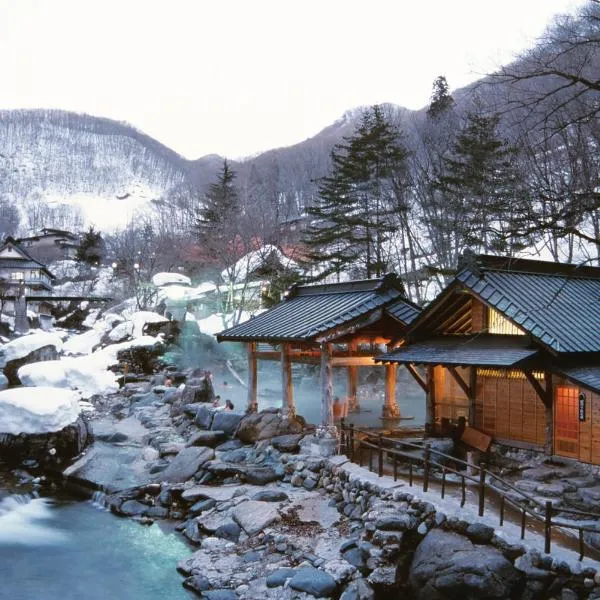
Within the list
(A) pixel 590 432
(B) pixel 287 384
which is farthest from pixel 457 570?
(B) pixel 287 384

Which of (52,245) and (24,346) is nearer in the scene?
(24,346)

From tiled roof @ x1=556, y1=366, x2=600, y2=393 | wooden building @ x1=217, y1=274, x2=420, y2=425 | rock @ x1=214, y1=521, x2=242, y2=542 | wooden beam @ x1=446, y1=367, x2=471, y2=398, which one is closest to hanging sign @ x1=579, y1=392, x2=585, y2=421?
tiled roof @ x1=556, y1=366, x2=600, y2=393

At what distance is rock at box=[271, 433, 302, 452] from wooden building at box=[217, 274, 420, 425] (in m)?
1.08

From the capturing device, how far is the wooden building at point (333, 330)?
15.6 metres

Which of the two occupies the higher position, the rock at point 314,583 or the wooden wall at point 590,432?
the wooden wall at point 590,432

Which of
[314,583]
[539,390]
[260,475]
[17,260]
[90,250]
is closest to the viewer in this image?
[314,583]

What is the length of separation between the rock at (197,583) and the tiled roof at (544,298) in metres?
9.30

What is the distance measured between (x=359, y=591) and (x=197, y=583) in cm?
323

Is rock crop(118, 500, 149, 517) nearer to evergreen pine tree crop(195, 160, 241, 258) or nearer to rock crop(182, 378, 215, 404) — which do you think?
rock crop(182, 378, 215, 404)

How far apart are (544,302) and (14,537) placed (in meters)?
15.6

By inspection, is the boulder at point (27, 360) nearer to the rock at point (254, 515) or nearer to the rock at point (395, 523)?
the rock at point (254, 515)

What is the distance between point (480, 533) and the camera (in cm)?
909

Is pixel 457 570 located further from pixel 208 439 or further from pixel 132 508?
pixel 208 439

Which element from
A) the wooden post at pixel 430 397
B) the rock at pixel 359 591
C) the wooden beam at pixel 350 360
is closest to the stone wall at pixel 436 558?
the rock at pixel 359 591
